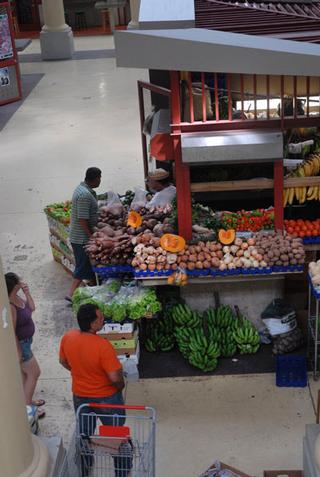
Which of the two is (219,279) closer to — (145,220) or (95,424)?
(145,220)

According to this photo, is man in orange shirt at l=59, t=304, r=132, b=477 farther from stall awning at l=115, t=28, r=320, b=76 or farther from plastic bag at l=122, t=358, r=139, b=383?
stall awning at l=115, t=28, r=320, b=76

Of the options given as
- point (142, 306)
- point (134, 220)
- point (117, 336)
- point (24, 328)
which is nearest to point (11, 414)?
point (24, 328)

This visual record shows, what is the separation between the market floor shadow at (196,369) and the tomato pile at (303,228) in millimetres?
1249

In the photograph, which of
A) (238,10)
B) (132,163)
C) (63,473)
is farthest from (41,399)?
(132,163)

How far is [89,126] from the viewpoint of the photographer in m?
18.3

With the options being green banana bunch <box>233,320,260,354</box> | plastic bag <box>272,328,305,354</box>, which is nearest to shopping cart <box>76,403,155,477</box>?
green banana bunch <box>233,320,260,354</box>

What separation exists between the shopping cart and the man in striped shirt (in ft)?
10.5

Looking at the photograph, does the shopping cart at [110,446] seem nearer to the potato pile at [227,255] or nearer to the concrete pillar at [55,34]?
the potato pile at [227,255]

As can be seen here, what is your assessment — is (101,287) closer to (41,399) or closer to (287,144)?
(41,399)

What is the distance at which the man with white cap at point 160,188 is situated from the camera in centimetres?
890

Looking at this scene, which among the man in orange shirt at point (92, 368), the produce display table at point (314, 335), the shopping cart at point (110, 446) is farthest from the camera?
the produce display table at point (314, 335)

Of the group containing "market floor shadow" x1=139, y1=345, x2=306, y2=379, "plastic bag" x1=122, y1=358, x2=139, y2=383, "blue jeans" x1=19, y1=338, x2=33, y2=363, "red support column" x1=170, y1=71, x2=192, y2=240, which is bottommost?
"market floor shadow" x1=139, y1=345, x2=306, y2=379

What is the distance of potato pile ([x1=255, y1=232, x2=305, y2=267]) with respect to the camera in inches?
306

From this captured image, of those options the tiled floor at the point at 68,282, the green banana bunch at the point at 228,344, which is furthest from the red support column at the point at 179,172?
the tiled floor at the point at 68,282
